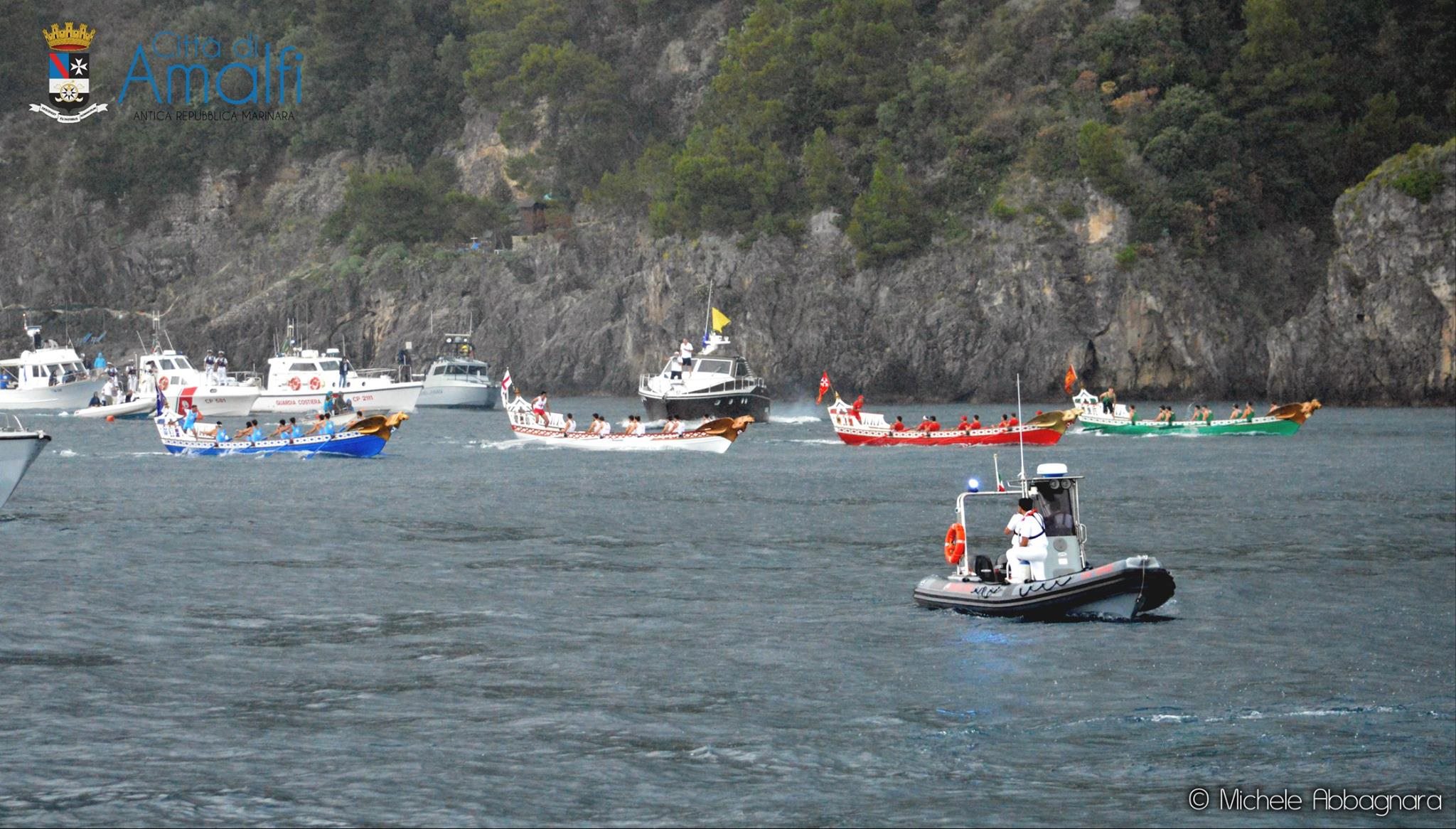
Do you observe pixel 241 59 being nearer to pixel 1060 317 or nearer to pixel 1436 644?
pixel 1060 317

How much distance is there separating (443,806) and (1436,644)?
60.6 feet

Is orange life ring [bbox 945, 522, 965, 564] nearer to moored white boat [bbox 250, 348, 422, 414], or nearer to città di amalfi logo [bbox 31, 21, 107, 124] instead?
moored white boat [bbox 250, 348, 422, 414]

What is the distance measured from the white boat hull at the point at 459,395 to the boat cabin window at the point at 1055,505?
332 feet

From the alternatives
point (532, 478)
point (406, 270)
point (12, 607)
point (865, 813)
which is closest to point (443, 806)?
point (865, 813)

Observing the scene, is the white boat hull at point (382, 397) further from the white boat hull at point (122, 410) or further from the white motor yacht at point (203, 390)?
the white boat hull at point (122, 410)

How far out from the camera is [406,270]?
147 m

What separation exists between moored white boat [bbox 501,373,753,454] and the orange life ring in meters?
43.3

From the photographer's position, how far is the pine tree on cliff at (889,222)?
125 metres

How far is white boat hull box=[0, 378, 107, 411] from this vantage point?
12394cm

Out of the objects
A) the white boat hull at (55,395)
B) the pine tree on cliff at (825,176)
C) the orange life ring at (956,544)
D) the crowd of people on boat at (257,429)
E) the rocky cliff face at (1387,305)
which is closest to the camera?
the orange life ring at (956,544)

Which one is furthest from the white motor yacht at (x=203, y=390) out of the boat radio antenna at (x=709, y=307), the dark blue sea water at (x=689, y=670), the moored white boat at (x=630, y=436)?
the dark blue sea water at (x=689, y=670)

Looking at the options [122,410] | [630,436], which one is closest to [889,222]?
[630,436]

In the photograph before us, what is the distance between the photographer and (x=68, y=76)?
161875mm

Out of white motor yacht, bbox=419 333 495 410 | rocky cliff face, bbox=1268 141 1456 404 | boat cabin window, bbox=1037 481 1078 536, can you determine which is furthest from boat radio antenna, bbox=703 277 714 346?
boat cabin window, bbox=1037 481 1078 536
